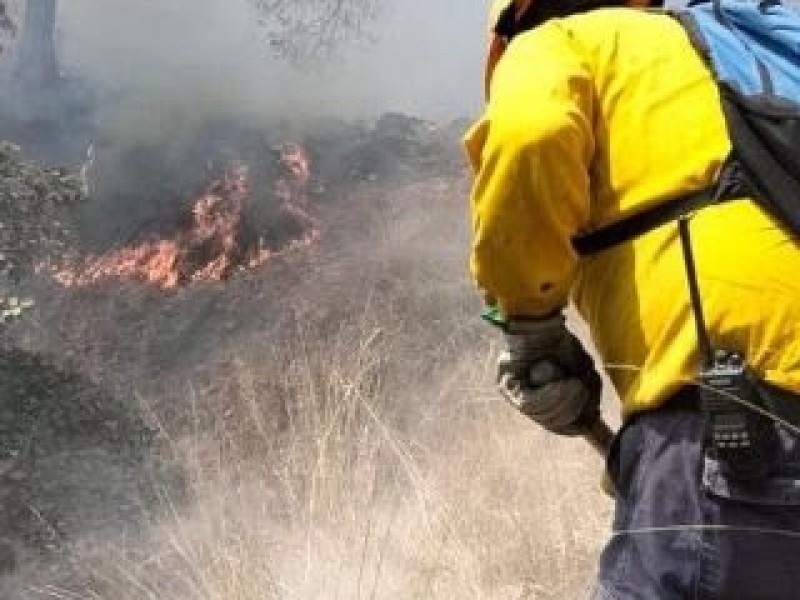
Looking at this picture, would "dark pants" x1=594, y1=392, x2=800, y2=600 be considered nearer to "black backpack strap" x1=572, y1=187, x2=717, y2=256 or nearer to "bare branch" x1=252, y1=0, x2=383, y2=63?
"black backpack strap" x1=572, y1=187, x2=717, y2=256

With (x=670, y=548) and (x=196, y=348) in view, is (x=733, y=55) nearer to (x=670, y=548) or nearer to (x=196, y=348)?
(x=670, y=548)

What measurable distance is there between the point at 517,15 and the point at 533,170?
47 cm

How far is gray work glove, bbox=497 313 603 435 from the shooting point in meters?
2.07

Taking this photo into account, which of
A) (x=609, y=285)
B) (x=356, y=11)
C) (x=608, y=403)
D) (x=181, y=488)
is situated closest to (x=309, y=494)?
(x=608, y=403)

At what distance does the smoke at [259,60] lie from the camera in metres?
16.7

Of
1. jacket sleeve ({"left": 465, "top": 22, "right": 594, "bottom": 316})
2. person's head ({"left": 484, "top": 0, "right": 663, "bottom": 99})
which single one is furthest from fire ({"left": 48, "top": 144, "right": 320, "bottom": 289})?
jacket sleeve ({"left": 465, "top": 22, "right": 594, "bottom": 316})

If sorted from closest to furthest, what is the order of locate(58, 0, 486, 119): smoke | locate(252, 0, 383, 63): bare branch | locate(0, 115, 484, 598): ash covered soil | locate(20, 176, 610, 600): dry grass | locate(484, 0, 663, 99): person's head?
locate(484, 0, 663, 99): person's head, locate(20, 176, 610, 600): dry grass, locate(0, 115, 484, 598): ash covered soil, locate(58, 0, 486, 119): smoke, locate(252, 0, 383, 63): bare branch

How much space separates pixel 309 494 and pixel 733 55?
226 cm

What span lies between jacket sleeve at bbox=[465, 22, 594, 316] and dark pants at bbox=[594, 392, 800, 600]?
0.95 ft

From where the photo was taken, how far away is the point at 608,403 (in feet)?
14.5

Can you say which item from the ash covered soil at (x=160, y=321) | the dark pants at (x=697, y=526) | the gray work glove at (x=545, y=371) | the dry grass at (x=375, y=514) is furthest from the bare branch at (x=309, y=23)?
the dark pants at (x=697, y=526)

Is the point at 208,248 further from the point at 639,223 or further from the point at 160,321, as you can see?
the point at 639,223

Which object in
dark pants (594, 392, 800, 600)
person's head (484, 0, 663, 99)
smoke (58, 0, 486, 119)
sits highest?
person's head (484, 0, 663, 99)

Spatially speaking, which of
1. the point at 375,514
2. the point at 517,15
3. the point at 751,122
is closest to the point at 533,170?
the point at 751,122
